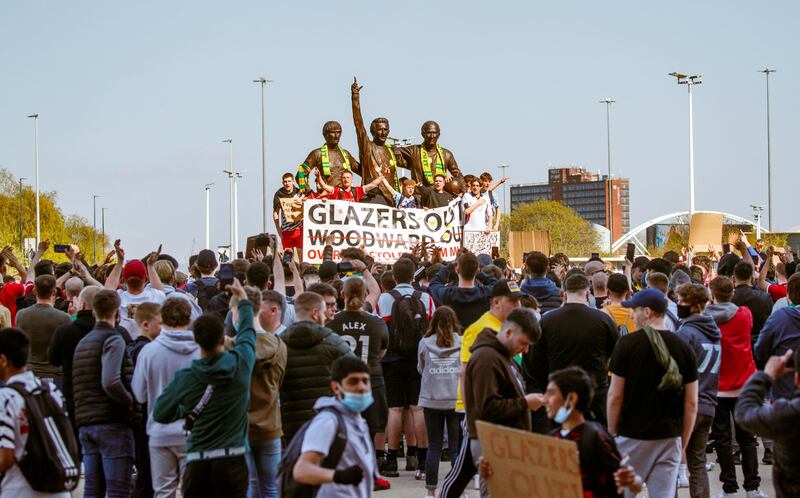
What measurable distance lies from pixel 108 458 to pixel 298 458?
3062 millimetres

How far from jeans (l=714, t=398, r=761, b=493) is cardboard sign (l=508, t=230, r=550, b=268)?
1033cm

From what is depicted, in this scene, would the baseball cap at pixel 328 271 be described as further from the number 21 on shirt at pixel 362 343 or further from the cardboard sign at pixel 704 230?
the cardboard sign at pixel 704 230

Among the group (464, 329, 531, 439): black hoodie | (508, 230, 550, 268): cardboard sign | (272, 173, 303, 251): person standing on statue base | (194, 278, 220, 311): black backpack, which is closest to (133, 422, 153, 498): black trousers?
(194, 278, 220, 311): black backpack

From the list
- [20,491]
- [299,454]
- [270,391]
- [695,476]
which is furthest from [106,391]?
[695,476]

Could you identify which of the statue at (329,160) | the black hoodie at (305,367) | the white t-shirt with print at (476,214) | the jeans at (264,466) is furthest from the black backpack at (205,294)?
the statue at (329,160)

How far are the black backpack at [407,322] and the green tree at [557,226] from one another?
82.3 m

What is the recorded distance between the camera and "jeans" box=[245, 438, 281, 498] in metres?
8.44

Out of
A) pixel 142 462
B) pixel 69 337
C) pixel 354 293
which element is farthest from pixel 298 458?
pixel 354 293

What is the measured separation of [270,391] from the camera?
27.4ft

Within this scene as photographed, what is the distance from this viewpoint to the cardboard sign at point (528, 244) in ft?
69.2

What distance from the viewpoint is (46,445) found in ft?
20.8

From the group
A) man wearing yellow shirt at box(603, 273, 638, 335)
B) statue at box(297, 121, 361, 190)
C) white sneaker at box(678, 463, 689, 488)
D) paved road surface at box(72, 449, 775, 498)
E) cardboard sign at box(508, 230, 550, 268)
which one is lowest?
paved road surface at box(72, 449, 775, 498)

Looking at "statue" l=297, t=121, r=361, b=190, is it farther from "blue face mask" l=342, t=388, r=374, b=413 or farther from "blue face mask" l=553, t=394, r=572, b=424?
"blue face mask" l=553, t=394, r=572, b=424

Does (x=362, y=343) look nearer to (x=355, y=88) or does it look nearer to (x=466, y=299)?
(x=466, y=299)
